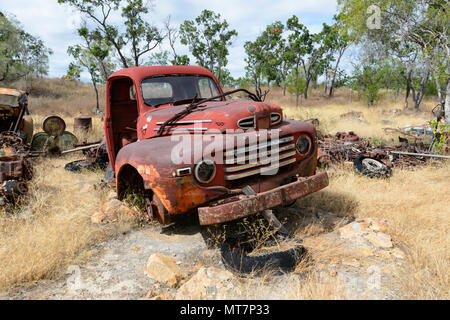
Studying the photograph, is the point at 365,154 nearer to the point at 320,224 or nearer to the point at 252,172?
the point at 320,224

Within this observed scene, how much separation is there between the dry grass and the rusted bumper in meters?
0.62

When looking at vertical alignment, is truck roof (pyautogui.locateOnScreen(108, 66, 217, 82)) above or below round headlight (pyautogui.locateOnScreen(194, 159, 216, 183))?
above

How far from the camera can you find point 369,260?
2848 millimetres

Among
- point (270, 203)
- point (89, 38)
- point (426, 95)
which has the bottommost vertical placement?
point (270, 203)

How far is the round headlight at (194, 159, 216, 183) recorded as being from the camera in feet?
9.12

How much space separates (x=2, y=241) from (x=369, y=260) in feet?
12.1

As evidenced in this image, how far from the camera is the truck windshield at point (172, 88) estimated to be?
4.21 m

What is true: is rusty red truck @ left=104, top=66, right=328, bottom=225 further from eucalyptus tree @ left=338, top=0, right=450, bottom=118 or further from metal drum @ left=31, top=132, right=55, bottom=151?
eucalyptus tree @ left=338, top=0, right=450, bottom=118

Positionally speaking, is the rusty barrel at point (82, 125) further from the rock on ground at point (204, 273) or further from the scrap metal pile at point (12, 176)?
the rock on ground at point (204, 273)

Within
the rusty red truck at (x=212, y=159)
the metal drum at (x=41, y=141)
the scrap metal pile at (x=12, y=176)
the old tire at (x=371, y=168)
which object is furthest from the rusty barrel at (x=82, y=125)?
the old tire at (x=371, y=168)

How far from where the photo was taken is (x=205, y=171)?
2836 mm

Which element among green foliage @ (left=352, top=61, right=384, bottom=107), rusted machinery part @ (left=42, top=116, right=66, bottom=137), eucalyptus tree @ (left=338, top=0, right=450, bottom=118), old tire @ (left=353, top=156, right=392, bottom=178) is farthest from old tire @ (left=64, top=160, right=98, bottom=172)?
green foliage @ (left=352, top=61, right=384, bottom=107)
